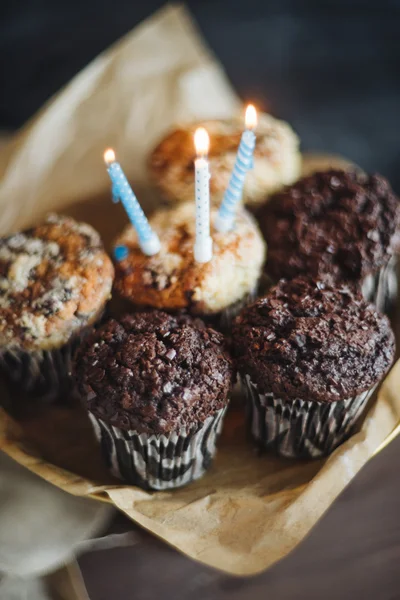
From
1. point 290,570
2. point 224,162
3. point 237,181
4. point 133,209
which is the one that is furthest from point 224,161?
point 290,570

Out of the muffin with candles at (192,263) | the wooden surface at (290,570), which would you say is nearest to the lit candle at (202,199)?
the muffin with candles at (192,263)

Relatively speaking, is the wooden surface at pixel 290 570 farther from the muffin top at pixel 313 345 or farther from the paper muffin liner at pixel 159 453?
the muffin top at pixel 313 345

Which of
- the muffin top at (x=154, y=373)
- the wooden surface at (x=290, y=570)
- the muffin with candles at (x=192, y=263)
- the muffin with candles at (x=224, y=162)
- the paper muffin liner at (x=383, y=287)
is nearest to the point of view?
the muffin top at (x=154, y=373)

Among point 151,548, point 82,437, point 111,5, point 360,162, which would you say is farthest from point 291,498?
point 111,5

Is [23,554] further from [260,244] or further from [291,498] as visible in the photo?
[260,244]

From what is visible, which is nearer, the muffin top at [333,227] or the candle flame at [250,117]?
the candle flame at [250,117]

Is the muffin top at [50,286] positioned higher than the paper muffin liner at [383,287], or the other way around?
the muffin top at [50,286]

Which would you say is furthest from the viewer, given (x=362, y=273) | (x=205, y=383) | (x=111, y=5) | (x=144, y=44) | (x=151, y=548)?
(x=111, y=5)

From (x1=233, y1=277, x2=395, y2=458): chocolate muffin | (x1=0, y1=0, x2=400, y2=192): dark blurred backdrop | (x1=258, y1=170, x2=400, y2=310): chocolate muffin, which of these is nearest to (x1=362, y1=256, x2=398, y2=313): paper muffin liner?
(x1=258, y1=170, x2=400, y2=310): chocolate muffin
